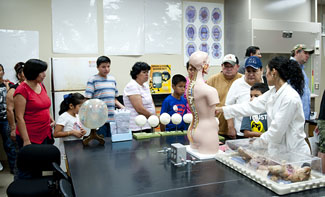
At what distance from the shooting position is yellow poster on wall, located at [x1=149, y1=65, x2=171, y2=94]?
14.1 feet

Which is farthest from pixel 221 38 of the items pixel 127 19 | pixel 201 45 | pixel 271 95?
pixel 271 95

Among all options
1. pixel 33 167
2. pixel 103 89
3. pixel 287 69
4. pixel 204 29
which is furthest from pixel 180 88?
pixel 204 29

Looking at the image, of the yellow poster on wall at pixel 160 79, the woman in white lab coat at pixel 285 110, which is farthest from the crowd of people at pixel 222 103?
the yellow poster on wall at pixel 160 79

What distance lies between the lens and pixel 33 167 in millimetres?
2201

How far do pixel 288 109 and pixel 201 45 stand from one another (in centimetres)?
314

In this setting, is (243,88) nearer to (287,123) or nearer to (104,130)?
(287,123)

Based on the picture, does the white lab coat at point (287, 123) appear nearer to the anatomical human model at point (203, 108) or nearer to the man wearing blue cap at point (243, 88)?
the anatomical human model at point (203, 108)

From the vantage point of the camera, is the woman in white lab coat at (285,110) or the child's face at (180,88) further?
the child's face at (180,88)

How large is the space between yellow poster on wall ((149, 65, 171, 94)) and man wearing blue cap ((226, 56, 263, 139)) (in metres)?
1.88

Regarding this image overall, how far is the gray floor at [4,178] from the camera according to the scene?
309cm

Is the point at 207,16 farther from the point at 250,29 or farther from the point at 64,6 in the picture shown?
the point at 64,6

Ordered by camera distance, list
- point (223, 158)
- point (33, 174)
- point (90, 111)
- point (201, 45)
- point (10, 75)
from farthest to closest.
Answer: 1. point (201, 45)
2. point (10, 75)
3. point (33, 174)
4. point (90, 111)
5. point (223, 158)

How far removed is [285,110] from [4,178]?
3.24 meters

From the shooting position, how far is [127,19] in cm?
412
